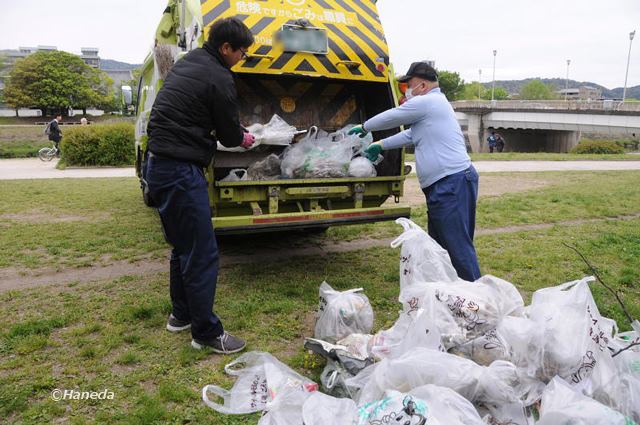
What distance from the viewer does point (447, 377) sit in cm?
208

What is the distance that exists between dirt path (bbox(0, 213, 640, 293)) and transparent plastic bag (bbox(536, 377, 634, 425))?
356cm

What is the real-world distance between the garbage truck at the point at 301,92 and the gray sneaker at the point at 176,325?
2.66 feet

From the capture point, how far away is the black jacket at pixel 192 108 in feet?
9.79

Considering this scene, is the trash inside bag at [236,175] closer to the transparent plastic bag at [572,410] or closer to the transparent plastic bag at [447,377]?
the transparent plastic bag at [447,377]

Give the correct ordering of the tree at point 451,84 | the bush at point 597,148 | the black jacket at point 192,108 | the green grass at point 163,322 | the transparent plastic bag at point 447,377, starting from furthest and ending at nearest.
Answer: the tree at point 451,84 < the bush at point 597,148 < the black jacket at point 192,108 < the green grass at point 163,322 < the transparent plastic bag at point 447,377

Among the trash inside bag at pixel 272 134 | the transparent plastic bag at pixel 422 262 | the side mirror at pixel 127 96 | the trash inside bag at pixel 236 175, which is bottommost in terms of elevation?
the transparent plastic bag at pixel 422 262

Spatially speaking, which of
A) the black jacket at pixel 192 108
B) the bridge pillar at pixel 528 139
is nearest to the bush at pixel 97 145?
the black jacket at pixel 192 108

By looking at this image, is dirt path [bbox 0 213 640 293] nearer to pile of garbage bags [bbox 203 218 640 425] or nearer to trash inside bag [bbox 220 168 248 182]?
trash inside bag [bbox 220 168 248 182]

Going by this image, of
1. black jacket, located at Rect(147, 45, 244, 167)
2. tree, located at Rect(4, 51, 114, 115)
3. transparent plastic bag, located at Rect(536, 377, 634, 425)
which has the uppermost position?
tree, located at Rect(4, 51, 114, 115)

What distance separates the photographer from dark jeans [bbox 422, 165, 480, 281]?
3.63 metres

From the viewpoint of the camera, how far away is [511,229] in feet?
22.6

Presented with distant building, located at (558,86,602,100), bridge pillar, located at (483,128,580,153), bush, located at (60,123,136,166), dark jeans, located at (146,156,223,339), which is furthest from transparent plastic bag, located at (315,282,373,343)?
distant building, located at (558,86,602,100)

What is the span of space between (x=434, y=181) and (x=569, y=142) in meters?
45.7

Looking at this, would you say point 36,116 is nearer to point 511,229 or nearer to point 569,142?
point 569,142
